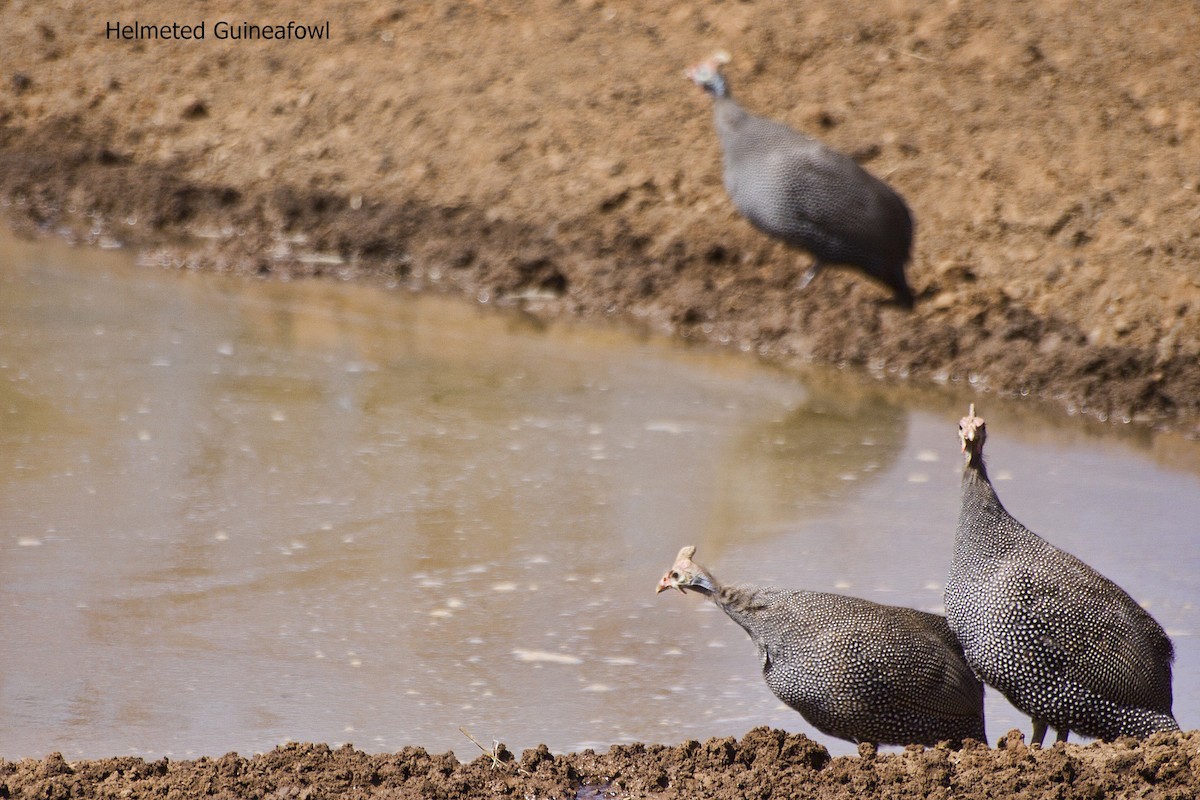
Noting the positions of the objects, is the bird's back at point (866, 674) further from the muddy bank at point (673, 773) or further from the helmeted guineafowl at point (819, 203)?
the helmeted guineafowl at point (819, 203)

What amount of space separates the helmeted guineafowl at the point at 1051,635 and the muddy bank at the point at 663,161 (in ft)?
9.36

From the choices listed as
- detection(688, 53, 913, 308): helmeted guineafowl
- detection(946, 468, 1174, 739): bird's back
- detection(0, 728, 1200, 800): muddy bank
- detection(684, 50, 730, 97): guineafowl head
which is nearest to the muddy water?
detection(0, 728, 1200, 800): muddy bank

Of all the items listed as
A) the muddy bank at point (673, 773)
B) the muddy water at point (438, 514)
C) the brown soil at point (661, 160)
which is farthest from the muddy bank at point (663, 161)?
the muddy bank at point (673, 773)

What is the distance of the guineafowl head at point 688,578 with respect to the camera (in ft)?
10.4

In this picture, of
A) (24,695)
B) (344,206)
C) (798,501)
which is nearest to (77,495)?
(24,695)

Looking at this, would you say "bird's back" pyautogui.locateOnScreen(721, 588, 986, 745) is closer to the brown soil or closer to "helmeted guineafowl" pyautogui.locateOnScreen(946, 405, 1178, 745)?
"helmeted guineafowl" pyautogui.locateOnScreen(946, 405, 1178, 745)

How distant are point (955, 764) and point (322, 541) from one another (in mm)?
1987

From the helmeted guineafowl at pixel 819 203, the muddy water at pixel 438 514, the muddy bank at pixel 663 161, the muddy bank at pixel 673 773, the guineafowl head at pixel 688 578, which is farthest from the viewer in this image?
the muddy bank at pixel 663 161

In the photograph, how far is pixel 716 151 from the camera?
25.2 feet

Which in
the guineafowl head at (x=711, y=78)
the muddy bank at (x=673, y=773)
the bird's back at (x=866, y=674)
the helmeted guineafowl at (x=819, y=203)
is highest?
the guineafowl head at (x=711, y=78)

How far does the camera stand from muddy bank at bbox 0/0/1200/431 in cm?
636

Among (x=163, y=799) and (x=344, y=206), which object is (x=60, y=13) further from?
(x=163, y=799)

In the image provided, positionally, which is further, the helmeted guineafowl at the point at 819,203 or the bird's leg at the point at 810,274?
the bird's leg at the point at 810,274

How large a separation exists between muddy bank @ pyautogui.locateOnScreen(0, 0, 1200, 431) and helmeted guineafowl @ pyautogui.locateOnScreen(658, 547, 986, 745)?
299cm
